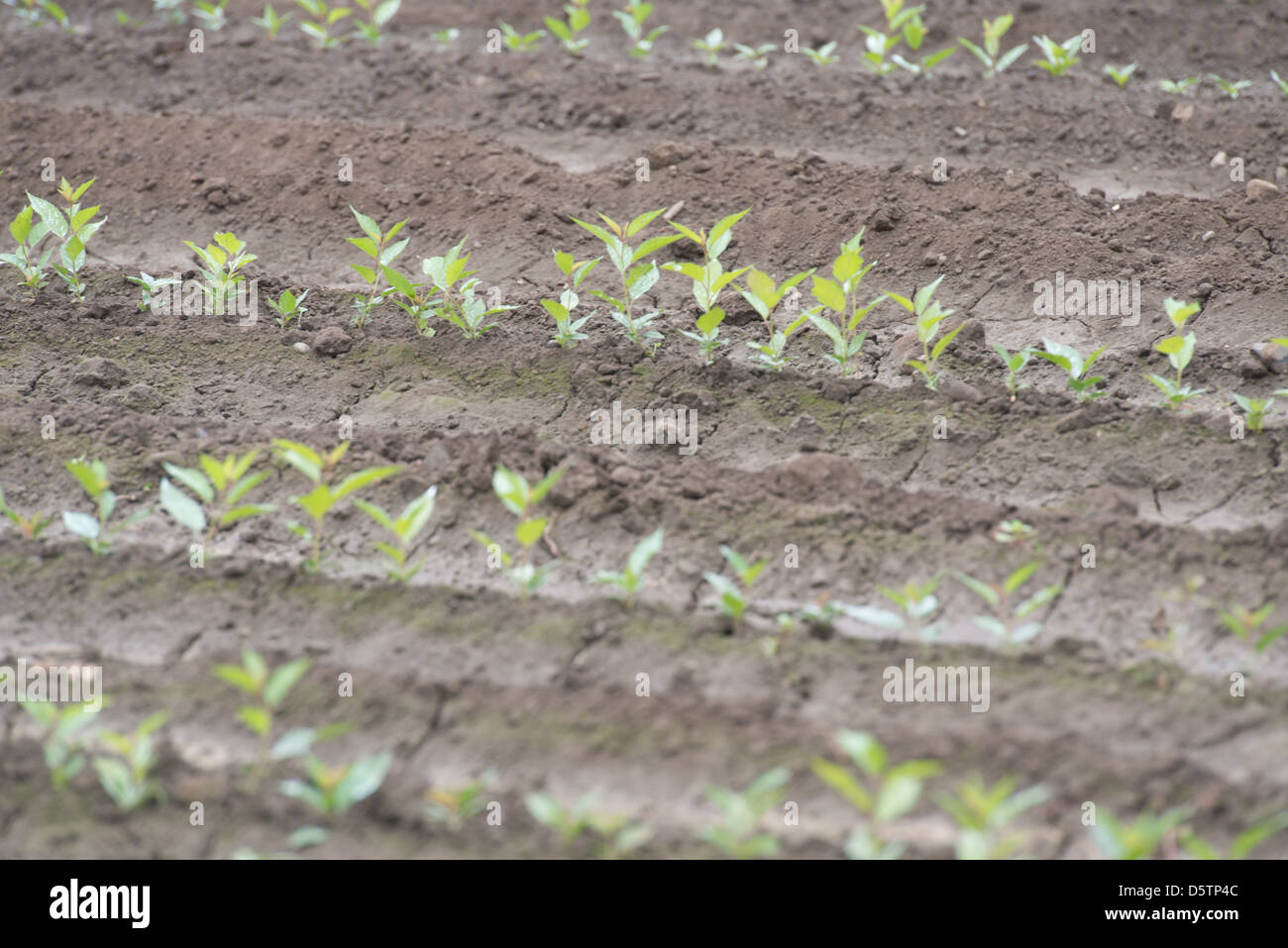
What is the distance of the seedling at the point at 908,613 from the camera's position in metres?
2.76

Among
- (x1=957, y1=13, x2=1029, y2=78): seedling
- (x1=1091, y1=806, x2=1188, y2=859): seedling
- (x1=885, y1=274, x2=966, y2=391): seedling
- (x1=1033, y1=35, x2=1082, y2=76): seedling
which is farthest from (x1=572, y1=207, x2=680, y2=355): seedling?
(x1=1033, y1=35, x2=1082, y2=76): seedling

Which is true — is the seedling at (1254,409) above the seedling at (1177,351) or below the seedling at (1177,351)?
below

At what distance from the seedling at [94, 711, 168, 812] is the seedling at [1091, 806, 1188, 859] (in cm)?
200

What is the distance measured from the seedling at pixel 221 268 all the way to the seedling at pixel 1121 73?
445 centimetres

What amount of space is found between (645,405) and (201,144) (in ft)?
10.0

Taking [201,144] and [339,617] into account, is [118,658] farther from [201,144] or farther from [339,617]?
[201,144]

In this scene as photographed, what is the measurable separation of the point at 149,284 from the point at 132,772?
239 centimetres

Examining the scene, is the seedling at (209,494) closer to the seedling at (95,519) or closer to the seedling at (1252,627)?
the seedling at (95,519)

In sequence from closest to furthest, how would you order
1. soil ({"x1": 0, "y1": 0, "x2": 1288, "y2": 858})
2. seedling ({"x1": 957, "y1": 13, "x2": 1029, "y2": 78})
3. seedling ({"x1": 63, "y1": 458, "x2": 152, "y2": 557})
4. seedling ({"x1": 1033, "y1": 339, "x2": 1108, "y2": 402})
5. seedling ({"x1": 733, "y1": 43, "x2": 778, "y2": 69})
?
soil ({"x1": 0, "y1": 0, "x2": 1288, "y2": 858})
seedling ({"x1": 63, "y1": 458, "x2": 152, "y2": 557})
seedling ({"x1": 1033, "y1": 339, "x2": 1108, "y2": 402})
seedling ({"x1": 957, "y1": 13, "x2": 1029, "y2": 78})
seedling ({"x1": 733, "y1": 43, "x2": 778, "y2": 69})

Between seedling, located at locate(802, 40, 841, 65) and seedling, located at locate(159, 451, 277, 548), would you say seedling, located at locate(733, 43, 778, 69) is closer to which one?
seedling, located at locate(802, 40, 841, 65)

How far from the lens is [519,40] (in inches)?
246

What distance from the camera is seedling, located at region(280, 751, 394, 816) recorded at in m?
2.36

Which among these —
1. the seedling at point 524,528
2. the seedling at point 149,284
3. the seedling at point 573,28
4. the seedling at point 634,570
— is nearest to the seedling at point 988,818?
the seedling at point 634,570
